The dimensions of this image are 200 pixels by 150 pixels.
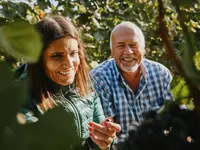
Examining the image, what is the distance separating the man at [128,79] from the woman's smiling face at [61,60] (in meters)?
0.80

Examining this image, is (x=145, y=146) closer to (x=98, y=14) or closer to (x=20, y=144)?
(x=20, y=144)

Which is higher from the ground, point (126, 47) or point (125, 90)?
point (126, 47)

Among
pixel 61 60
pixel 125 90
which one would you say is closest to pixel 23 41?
pixel 61 60

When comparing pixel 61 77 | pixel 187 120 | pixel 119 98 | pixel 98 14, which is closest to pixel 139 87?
pixel 119 98

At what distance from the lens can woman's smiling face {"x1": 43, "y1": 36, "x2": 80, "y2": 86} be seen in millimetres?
1420

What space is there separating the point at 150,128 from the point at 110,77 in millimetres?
2456

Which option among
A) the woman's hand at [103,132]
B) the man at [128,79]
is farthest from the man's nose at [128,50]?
the woman's hand at [103,132]

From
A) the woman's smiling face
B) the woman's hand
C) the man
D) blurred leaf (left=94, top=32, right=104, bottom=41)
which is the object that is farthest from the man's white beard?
the woman's hand

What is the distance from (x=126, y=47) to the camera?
9.70 feet

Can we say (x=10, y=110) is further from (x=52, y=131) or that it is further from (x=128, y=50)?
(x=128, y=50)

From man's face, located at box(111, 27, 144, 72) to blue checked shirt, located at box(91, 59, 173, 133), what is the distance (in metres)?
0.09

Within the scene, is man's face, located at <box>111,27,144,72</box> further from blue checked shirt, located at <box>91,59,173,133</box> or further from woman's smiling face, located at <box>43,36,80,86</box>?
woman's smiling face, located at <box>43,36,80,86</box>

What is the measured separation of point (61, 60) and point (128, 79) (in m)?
1.36

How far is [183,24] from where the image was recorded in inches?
7.5
